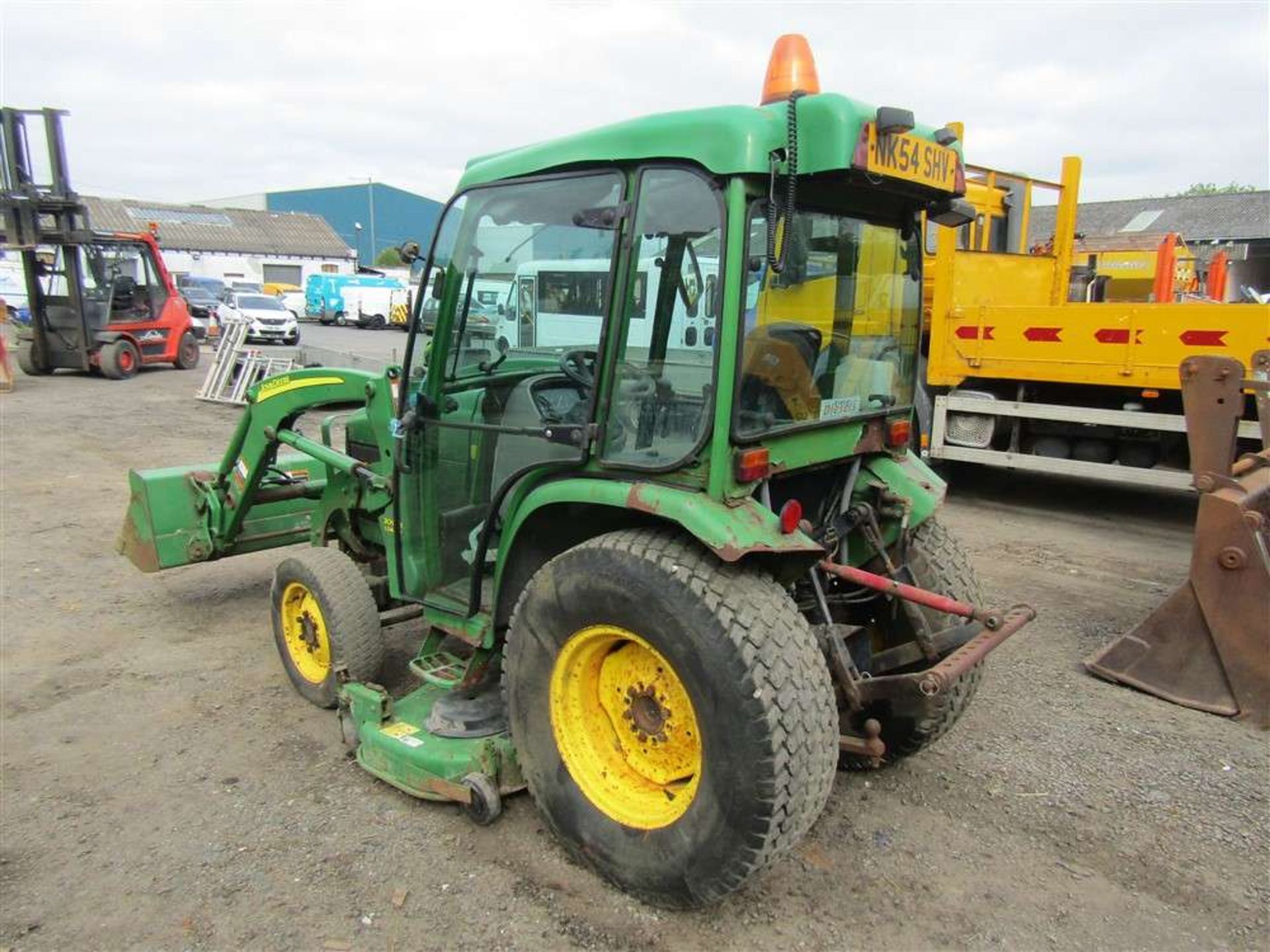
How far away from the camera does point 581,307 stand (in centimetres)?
284

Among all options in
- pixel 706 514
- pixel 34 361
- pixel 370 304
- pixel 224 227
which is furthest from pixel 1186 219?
pixel 224 227

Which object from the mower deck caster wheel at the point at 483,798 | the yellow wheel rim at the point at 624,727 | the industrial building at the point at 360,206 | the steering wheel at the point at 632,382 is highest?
the industrial building at the point at 360,206

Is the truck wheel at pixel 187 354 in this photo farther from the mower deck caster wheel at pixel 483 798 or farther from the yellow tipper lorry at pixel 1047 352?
the mower deck caster wheel at pixel 483 798

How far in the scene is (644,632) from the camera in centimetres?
243

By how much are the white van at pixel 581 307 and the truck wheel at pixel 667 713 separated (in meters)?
0.60

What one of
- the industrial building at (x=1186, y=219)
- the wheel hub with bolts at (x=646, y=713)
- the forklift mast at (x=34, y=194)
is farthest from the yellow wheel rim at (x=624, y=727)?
the industrial building at (x=1186, y=219)

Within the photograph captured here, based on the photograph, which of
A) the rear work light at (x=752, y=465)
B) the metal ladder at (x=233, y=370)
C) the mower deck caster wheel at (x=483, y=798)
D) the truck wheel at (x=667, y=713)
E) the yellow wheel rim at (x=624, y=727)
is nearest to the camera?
the truck wheel at (x=667, y=713)

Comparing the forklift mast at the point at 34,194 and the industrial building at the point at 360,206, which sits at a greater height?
the industrial building at the point at 360,206

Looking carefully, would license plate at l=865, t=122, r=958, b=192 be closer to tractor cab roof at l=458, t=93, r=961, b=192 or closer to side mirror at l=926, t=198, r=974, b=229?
tractor cab roof at l=458, t=93, r=961, b=192

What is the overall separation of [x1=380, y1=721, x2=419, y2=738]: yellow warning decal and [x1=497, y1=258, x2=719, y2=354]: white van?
1.42 metres

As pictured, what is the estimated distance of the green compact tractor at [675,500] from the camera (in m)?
2.35

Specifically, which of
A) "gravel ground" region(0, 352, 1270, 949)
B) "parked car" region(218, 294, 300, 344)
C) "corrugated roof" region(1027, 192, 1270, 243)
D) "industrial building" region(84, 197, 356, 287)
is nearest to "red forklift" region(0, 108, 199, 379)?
"parked car" region(218, 294, 300, 344)

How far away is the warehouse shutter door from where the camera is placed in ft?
158

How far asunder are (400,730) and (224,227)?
5358 cm
